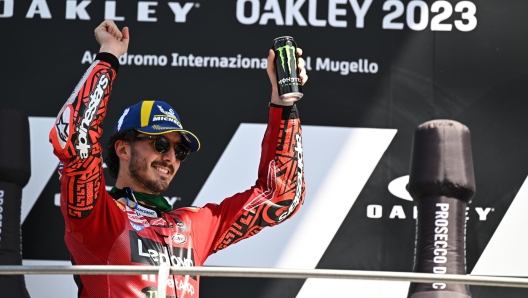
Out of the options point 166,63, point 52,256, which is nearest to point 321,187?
point 166,63

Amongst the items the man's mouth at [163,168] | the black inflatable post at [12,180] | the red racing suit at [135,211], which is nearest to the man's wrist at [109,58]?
the red racing suit at [135,211]

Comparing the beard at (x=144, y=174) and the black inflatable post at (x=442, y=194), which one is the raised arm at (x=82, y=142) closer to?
the beard at (x=144, y=174)

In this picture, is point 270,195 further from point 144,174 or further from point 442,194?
point 442,194

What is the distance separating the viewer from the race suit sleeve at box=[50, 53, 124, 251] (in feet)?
7.92

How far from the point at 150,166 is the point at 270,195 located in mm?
379

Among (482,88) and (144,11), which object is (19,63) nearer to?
(144,11)

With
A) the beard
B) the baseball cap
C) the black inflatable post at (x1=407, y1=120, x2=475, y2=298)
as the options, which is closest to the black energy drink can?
the baseball cap

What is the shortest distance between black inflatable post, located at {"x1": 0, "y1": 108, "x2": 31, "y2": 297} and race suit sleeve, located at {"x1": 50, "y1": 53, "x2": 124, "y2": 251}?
1.48 meters

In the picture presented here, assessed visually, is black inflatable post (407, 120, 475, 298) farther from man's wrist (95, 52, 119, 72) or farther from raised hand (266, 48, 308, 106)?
man's wrist (95, 52, 119, 72)

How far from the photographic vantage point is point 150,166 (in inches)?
108

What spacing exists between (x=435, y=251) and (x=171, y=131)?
1.55 m

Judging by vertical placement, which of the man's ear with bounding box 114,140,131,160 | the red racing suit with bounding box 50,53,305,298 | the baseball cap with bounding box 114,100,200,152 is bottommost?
the red racing suit with bounding box 50,53,305,298

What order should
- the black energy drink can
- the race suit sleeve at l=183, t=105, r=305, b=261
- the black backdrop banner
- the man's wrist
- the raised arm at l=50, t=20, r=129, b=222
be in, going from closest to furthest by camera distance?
the raised arm at l=50, t=20, r=129, b=222 < the man's wrist < the black energy drink can < the race suit sleeve at l=183, t=105, r=305, b=261 < the black backdrop banner

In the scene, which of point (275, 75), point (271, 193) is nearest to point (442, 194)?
point (271, 193)
